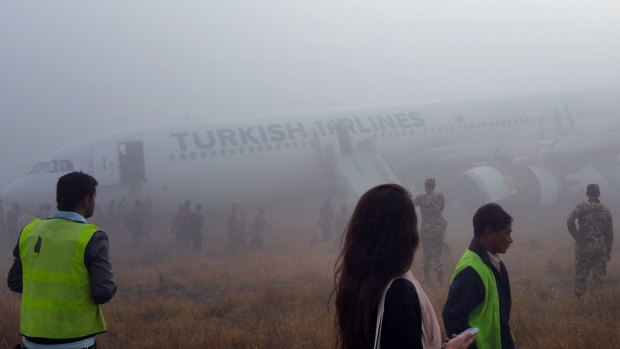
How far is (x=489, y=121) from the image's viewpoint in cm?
1720

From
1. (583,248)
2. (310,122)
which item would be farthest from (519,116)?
(583,248)

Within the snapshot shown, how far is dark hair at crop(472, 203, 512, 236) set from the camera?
11.3 feet

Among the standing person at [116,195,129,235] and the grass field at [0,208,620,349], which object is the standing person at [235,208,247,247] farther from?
the standing person at [116,195,129,235]

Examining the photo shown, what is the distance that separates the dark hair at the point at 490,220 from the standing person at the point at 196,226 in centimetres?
1038

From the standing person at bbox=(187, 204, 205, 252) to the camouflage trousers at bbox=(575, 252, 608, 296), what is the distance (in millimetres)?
8030

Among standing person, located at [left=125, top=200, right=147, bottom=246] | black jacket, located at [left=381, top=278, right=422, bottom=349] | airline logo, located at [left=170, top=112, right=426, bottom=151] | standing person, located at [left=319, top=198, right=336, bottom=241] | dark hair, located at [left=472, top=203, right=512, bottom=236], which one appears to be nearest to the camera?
black jacket, located at [left=381, top=278, right=422, bottom=349]

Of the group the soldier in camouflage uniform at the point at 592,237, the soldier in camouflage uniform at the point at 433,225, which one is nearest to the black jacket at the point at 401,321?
the soldier in camouflage uniform at the point at 592,237

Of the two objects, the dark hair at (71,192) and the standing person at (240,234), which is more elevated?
the dark hair at (71,192)

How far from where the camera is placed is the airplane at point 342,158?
1339cm

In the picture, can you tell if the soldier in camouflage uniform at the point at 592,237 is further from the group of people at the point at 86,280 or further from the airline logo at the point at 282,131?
the airline logo at the point at 282,131

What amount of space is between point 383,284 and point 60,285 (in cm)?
193

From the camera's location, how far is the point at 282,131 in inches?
576

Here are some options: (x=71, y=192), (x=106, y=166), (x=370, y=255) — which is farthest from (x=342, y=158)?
(x=370, y=255)

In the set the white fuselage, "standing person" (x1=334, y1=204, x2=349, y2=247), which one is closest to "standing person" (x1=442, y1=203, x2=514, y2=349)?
"standing person" (x1=334, y1=204, x2=349, y2=247)
